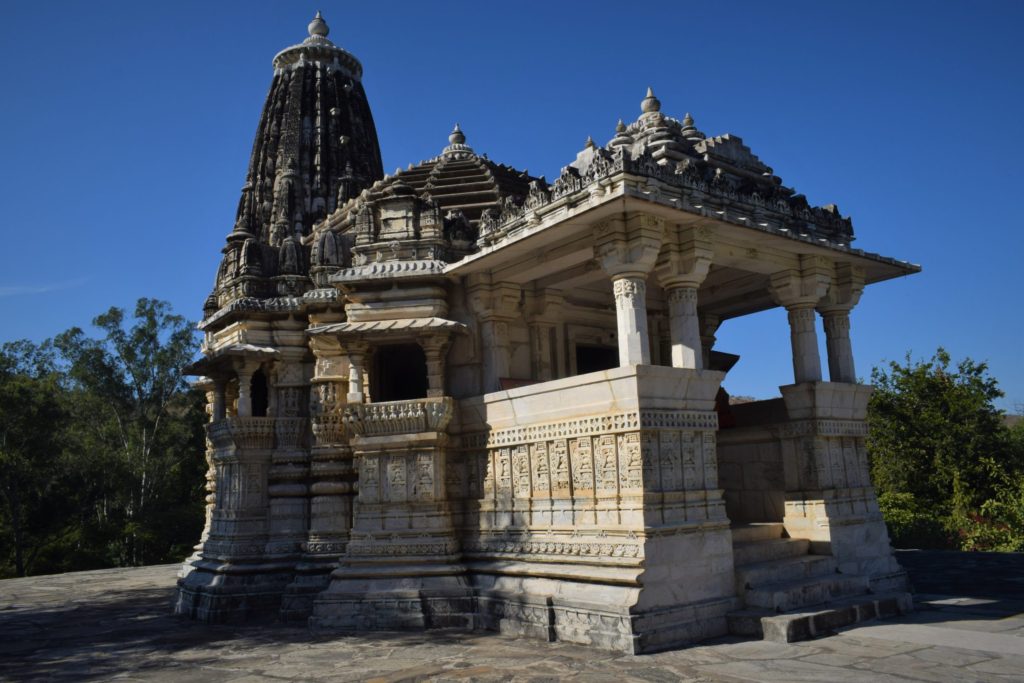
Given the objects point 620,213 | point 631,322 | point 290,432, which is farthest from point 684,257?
point 290,432

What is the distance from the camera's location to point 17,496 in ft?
87.2

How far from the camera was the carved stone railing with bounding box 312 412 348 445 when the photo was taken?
11.6m

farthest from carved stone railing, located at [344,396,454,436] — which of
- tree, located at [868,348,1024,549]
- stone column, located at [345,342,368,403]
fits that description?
tree, located at [868,348,1024,549]

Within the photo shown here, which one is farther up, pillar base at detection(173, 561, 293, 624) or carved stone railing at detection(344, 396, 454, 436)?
carved stone railing at detection(344, 396, 454, 436)

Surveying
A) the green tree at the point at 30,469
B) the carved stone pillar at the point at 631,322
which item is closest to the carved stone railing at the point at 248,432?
the carved stone pillar at the point at 631,322

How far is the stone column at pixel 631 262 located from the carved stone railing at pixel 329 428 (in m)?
5.11

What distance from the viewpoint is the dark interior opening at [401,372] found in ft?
40.1

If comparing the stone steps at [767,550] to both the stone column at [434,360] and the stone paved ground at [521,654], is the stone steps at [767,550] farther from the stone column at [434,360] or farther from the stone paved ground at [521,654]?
the stone column at [434,360]

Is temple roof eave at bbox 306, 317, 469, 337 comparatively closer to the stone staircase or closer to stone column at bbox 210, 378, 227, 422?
stone column at bbox 210, 378, 227, 422

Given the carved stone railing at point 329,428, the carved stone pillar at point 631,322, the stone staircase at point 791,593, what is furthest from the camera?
the carved stone railing at point 329,428

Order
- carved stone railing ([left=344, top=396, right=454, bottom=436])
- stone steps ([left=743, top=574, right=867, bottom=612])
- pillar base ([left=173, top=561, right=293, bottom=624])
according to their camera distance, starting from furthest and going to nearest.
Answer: pillar base ([left=173, top=561, right=293, bottom=624]) < carved stone railing ([left=344, top=396, right=454, bottom=436]) < stone steps ([left=743, top=574, right=867, bottom=612])

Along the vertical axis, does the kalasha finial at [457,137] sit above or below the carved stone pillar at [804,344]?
above

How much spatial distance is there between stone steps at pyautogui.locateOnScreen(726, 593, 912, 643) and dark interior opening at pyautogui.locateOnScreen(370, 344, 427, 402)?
20.9 feet

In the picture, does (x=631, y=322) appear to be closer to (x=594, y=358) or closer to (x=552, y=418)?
(x=552, y=418)
